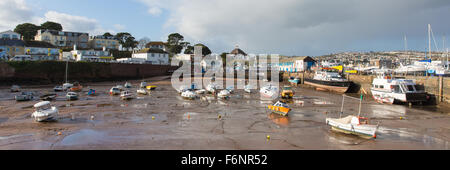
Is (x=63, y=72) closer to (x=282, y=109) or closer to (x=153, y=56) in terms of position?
(x=153, y=56)

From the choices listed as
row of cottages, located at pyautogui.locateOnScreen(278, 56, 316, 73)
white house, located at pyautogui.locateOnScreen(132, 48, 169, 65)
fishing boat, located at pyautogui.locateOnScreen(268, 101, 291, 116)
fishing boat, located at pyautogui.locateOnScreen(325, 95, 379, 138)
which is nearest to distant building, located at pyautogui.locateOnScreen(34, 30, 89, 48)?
white house, located at pyautogui.locateOnScreen(132, 48, 169, 65)

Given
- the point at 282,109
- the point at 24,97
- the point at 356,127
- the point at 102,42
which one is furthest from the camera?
the point at 102,42

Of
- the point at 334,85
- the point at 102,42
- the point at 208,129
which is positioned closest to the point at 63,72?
the point at 102,42

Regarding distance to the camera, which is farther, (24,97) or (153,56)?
(153,56)

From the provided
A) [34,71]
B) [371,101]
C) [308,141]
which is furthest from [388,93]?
[34,71]

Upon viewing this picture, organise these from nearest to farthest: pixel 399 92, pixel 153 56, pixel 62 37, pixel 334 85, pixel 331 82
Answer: pixel 399 92 → pixel 334 85 → pixel 331 82 → pixel 153 56 → pixel 62 37

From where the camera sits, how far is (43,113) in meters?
22.4

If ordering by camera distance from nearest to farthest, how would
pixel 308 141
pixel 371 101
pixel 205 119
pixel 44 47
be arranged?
pixel 308 141, pixel 205 119, pixel 371 101, pixel 44 47

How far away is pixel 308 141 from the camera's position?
17.6m

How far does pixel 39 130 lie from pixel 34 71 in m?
50.2

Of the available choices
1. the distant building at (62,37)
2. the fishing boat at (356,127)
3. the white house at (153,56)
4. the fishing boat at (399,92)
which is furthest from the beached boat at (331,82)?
the distant building at (62,37)

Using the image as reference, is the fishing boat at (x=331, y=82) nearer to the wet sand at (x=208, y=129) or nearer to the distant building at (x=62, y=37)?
the wet sand at (x=208, y=129)

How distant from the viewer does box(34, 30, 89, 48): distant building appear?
9994cm

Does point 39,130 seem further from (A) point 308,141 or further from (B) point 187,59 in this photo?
(B) point 187,59
